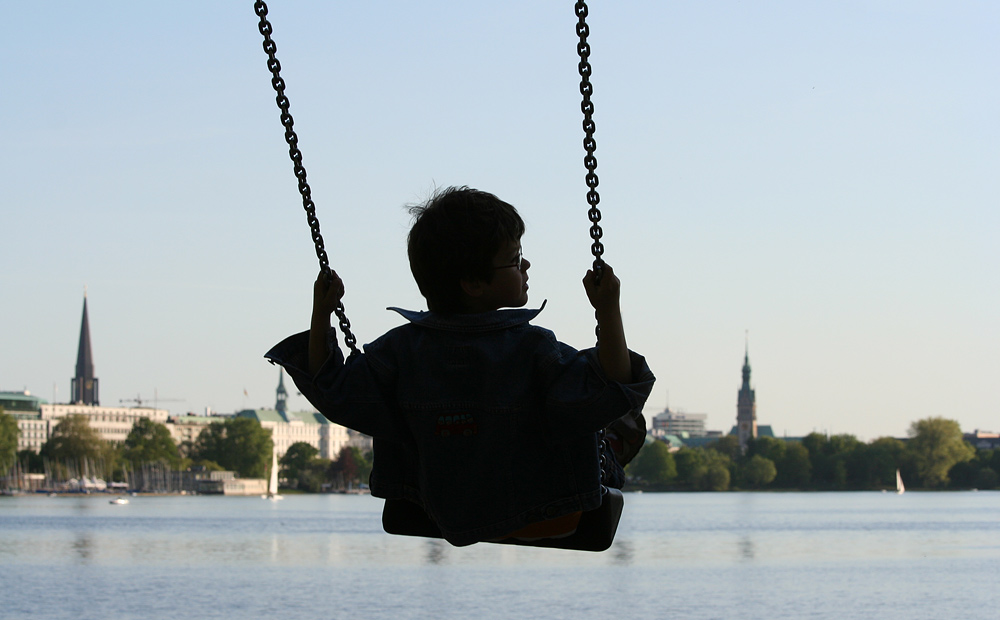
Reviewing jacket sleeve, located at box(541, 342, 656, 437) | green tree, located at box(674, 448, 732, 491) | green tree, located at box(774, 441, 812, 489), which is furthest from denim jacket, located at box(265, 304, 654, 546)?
green tree, located at box(674, 448, 732, 491)

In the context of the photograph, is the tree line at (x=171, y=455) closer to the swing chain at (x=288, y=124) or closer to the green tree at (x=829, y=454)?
the green tree at (x=829, y=454)

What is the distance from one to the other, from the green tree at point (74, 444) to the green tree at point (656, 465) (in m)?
66.0

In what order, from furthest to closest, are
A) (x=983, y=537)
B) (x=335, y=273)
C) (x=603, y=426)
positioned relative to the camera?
(x=983, y=537) < (x=335, y=273) < (x=603, y=426)

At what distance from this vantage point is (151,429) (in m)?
177

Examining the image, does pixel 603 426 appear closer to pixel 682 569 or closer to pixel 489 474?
pixel 489 474

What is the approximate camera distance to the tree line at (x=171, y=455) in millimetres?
163875

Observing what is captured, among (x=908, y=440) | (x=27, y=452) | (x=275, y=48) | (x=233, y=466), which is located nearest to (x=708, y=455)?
(x=908, y=440)

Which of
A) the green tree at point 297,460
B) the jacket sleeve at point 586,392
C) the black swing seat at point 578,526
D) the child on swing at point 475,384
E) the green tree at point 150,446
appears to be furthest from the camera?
the green tree at point 297,460

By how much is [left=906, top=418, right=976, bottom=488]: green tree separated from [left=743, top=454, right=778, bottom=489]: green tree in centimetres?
1696

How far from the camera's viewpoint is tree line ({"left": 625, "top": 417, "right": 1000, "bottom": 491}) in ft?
540

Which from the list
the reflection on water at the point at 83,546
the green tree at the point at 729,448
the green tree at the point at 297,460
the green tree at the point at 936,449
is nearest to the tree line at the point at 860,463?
the green tree at the point at 936,449

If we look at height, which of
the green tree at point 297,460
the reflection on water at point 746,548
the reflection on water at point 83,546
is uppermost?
the green tree at point 297,460

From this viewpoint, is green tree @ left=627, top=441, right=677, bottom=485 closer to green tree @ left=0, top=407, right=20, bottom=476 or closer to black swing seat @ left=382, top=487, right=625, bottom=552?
green tree @ left=0, top=407, right=20, bottom=476

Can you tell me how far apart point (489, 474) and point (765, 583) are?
47673 mm
